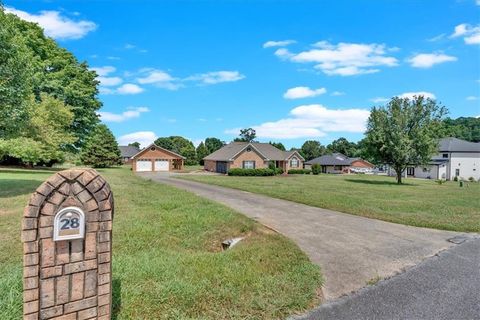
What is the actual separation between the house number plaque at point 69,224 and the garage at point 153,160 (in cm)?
4252

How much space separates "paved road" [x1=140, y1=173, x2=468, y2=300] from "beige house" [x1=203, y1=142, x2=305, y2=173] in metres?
30.3

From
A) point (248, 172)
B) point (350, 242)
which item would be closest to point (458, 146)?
point (248, 172)

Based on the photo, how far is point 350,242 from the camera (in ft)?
23.4

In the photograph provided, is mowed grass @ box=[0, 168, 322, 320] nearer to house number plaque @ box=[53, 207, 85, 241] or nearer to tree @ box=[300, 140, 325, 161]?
house number plaque @ box=[53, 207, 85, 241]

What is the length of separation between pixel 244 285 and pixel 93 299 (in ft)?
7.09

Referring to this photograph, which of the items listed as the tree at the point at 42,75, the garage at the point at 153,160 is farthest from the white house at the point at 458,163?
the tree at the point at 42,75

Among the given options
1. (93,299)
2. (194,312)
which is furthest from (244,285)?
(93,299)

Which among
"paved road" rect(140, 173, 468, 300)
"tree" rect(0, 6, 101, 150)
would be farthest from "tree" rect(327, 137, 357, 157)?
"paved road" rect(140, 173, 468, 300)

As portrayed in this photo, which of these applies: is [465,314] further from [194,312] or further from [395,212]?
[395,212]

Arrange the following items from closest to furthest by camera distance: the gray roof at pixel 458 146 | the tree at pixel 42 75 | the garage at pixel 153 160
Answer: the tree at pixel 42 75
the garage at pixel 153 160
the gray roof at pixel 458 146

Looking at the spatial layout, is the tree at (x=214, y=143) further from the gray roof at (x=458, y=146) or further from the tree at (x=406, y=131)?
the tree at (x=406, y=131)

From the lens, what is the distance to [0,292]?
361cm

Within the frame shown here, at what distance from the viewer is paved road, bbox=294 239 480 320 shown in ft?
12.9

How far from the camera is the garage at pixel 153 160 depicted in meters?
43.9
